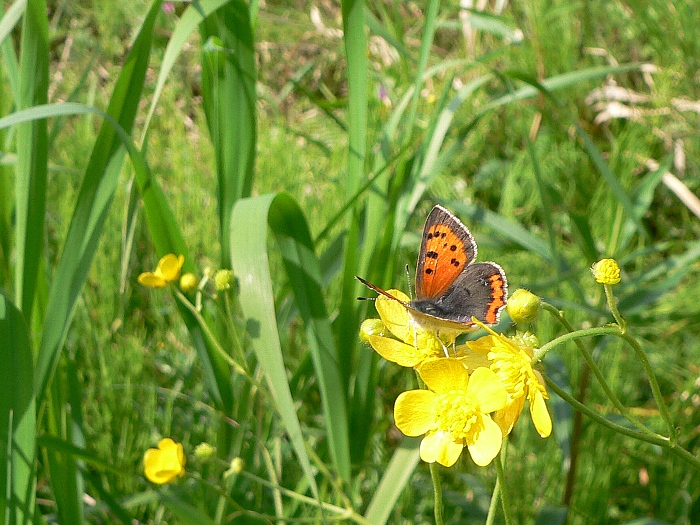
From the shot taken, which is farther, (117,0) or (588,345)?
(117,0)

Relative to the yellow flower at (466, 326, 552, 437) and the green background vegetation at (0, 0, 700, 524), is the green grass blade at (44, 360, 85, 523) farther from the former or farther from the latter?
the yellow flower at (466, 326, 552, 437)

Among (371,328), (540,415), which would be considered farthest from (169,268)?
(540,415)

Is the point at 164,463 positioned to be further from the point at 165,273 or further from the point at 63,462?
the point at 165,273

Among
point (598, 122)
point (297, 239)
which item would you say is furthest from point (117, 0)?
point (297, 239)

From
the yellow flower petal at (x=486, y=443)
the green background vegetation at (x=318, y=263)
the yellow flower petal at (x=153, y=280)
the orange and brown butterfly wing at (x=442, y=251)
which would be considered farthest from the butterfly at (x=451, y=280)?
the yellow flower petal at (x=153, y=280)

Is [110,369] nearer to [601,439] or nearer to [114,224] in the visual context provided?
[114,224]

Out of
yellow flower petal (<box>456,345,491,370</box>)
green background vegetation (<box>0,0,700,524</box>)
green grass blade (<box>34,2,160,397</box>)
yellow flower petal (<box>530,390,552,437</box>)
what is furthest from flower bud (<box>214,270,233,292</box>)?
yellow flower petal (<box>530,390,552,437</box>)

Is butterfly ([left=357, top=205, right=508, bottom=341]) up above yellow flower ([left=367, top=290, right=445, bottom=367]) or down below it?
above
